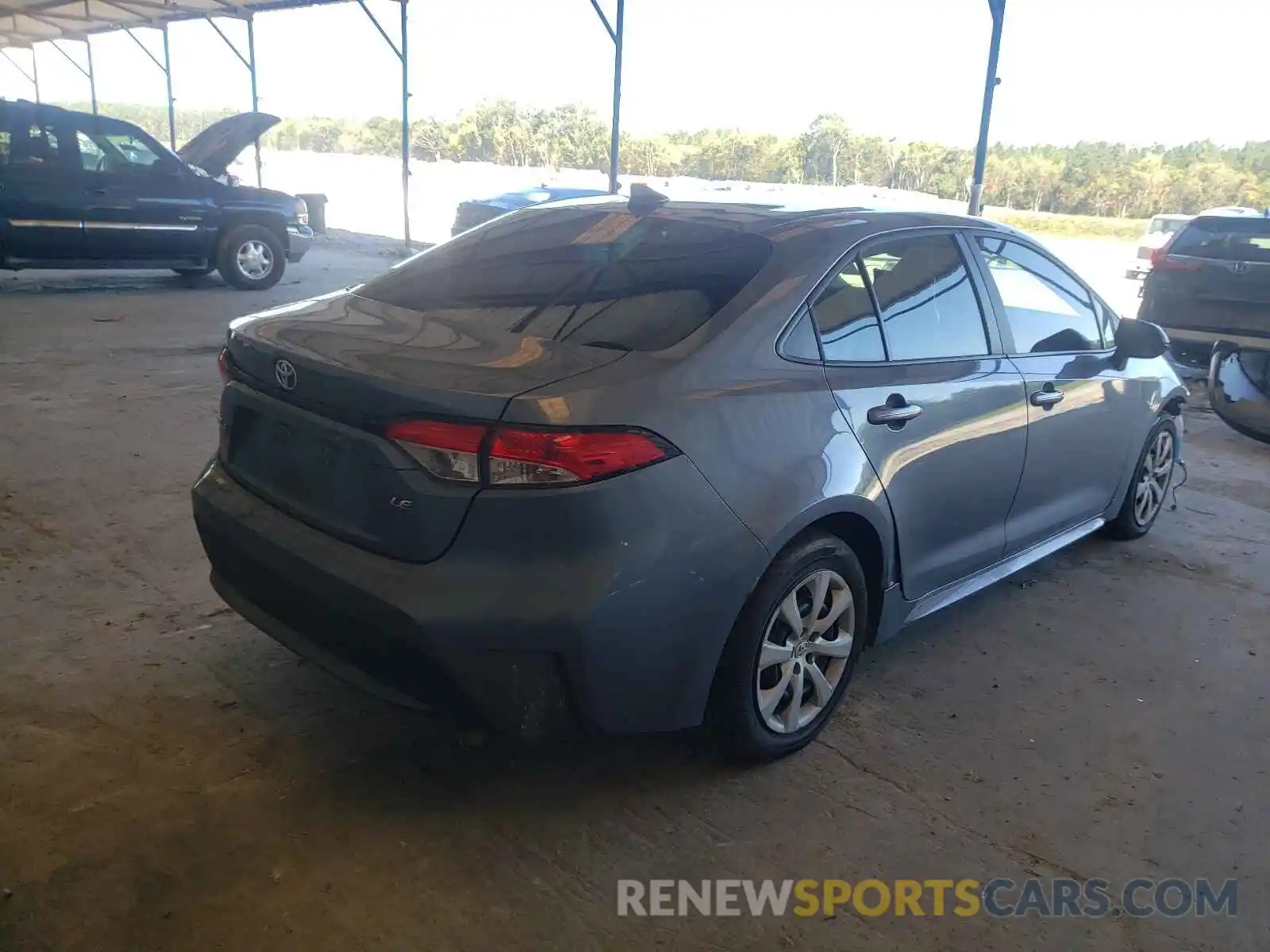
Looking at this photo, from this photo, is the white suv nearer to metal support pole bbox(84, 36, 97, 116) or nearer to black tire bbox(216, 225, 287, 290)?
black tire bbox(216, 225, 287, 290)

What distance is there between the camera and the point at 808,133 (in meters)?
19.5

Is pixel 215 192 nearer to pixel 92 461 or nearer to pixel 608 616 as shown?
pixel 92 461

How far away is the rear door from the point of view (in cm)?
833

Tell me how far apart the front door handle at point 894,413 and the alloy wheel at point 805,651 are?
0.46 m

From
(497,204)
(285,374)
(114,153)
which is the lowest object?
(285,374)

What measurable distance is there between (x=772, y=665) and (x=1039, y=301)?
2035 mm

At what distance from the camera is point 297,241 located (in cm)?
1214

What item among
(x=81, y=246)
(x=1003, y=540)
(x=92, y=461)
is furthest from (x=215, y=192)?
(x=1003, y=540)

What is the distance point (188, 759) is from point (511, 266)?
167cm

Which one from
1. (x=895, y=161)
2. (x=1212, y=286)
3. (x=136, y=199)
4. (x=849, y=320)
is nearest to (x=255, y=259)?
(x=136, y=199)

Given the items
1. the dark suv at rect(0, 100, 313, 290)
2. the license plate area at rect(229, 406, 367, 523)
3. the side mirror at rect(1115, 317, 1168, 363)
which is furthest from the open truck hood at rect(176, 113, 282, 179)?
the side mirror at rect(1115, 317, 1168, 363)

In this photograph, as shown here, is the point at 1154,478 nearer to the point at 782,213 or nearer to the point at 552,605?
the point at 782,213

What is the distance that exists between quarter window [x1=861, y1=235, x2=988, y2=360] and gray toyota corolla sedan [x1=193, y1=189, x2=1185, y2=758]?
0.01 meters

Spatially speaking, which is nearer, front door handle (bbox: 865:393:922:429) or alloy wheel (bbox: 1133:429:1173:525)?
front door handle (bbox: 865:393:922:429)
